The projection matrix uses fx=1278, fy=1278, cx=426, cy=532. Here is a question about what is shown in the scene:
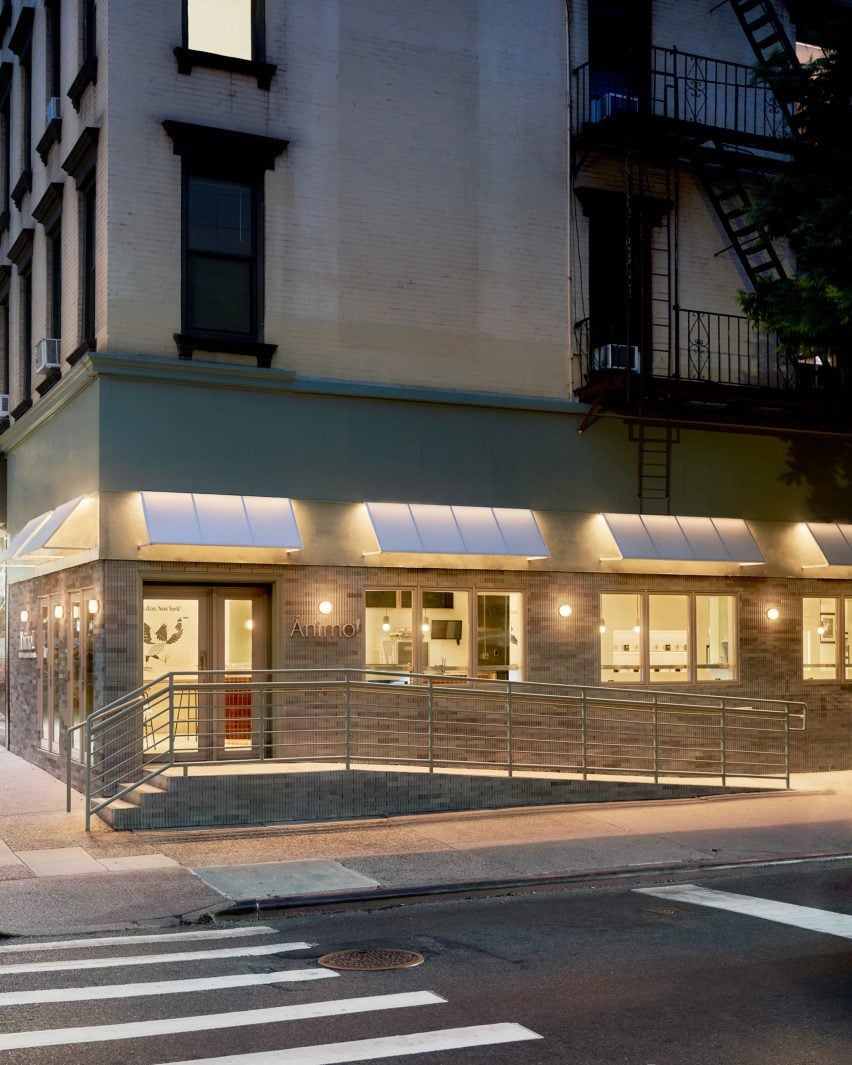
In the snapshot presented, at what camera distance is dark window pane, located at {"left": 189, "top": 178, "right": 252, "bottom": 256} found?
16906 mm

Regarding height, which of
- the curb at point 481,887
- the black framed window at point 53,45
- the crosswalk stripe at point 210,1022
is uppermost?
the black framed window at point 53,45

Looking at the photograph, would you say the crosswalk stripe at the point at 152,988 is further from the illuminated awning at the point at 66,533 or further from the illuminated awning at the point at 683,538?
the illuminated awning at the point at 683,538

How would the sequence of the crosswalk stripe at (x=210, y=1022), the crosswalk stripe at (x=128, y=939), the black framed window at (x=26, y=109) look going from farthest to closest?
the black framed window at (x=26, y=109)
the crosswalk stripe at (x=128, y=939)
the crosswalk stripe at (x=210, y=1022)

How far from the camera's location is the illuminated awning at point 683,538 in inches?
740

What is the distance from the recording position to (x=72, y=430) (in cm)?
1769

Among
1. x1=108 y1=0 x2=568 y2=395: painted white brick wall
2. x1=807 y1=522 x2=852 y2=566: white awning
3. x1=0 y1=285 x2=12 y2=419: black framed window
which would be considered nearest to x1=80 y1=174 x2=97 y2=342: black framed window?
x1=108 y1=0 x2=568 y2=395: painted white brick wall

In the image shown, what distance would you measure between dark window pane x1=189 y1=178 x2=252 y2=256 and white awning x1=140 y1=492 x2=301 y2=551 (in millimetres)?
3342

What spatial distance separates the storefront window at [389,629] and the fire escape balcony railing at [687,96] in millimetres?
7437

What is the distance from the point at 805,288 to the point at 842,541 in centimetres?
528

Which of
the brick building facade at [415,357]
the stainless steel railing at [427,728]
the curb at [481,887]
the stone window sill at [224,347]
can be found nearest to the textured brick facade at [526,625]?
the brick building facade at [415,357]

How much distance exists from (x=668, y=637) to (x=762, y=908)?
30.8 feet

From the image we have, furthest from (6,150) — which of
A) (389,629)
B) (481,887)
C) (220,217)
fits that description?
(481,887)

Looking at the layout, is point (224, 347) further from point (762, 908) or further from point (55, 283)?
point (762, 908)

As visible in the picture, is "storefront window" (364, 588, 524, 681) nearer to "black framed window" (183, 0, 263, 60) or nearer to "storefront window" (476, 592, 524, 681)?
"storefront window" (476, 592, 524, 681)
